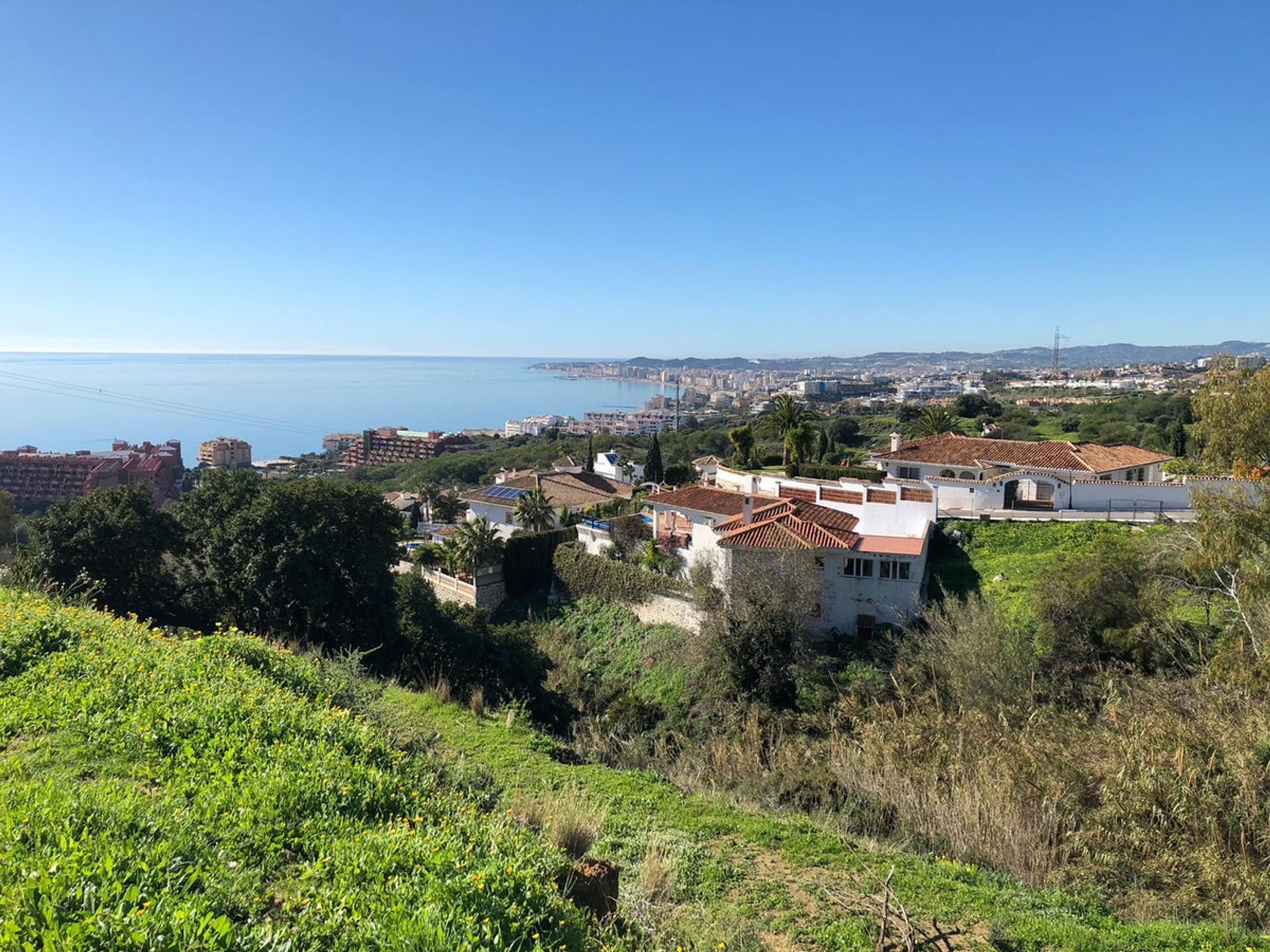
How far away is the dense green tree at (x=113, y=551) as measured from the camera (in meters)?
15.2

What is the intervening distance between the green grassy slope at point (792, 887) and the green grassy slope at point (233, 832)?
3.97 ft

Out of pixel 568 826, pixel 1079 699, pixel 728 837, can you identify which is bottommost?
pixel 1079 699

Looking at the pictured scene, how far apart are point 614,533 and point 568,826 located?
16566 millimetres

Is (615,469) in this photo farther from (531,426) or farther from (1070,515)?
(531,426)

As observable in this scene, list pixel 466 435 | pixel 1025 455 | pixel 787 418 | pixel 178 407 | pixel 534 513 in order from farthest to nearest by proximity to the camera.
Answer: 1. pixel 178 407
2. pixel 466 435
3. pixel 787 418
4. pixel 534 513
5. pixel 1025 455

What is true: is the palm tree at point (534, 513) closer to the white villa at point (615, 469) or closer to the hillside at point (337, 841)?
the white villa at point (615, 469)

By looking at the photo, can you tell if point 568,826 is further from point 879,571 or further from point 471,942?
point 879,571

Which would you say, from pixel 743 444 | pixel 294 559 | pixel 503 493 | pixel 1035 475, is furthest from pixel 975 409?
pixel 294 559

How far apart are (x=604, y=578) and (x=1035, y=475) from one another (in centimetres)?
1265

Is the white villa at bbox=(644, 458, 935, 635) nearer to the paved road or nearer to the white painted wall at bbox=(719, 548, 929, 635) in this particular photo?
the white painted wall at bbox=(719, 548, 929, 635)

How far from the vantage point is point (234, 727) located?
5.64m

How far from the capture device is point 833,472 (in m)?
27.9

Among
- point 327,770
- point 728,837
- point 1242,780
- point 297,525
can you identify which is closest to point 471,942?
point 327,770

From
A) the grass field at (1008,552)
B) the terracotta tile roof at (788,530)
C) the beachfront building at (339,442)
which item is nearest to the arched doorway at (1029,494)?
the grass field at (1008,552)
